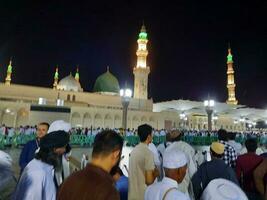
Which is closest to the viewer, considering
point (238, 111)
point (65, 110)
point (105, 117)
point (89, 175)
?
point (89, 175)

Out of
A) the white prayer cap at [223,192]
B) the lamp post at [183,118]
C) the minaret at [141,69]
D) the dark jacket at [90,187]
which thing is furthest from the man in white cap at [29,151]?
the lamp post at [183,118]

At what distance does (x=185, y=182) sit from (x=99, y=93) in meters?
34.3

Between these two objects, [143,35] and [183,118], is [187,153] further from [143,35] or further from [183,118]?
[183,118]

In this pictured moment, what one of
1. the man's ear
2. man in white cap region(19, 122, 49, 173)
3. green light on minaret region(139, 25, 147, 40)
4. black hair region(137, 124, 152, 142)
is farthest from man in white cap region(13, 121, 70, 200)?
green light on minaret region(139, 25, 147, 40)

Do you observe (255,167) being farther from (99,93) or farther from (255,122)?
(255,122)

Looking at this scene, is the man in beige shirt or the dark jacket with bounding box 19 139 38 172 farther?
the dark jacket with bounding box 19 139 38 172

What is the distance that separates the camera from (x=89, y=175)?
127cm

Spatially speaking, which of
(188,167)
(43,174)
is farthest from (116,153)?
(188,167)

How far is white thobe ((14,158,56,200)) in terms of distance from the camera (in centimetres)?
161

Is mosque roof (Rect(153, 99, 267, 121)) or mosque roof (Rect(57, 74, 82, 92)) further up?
mosque roof (Rect(57, 74, 82, 92))

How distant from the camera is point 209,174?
2484 mm

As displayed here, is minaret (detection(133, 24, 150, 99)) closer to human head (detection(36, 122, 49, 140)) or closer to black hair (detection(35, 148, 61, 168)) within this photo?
human head (detection(36, 122, 49, 140))

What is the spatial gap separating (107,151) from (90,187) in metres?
→ 0.32

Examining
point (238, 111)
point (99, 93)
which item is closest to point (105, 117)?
point (99, 93)
